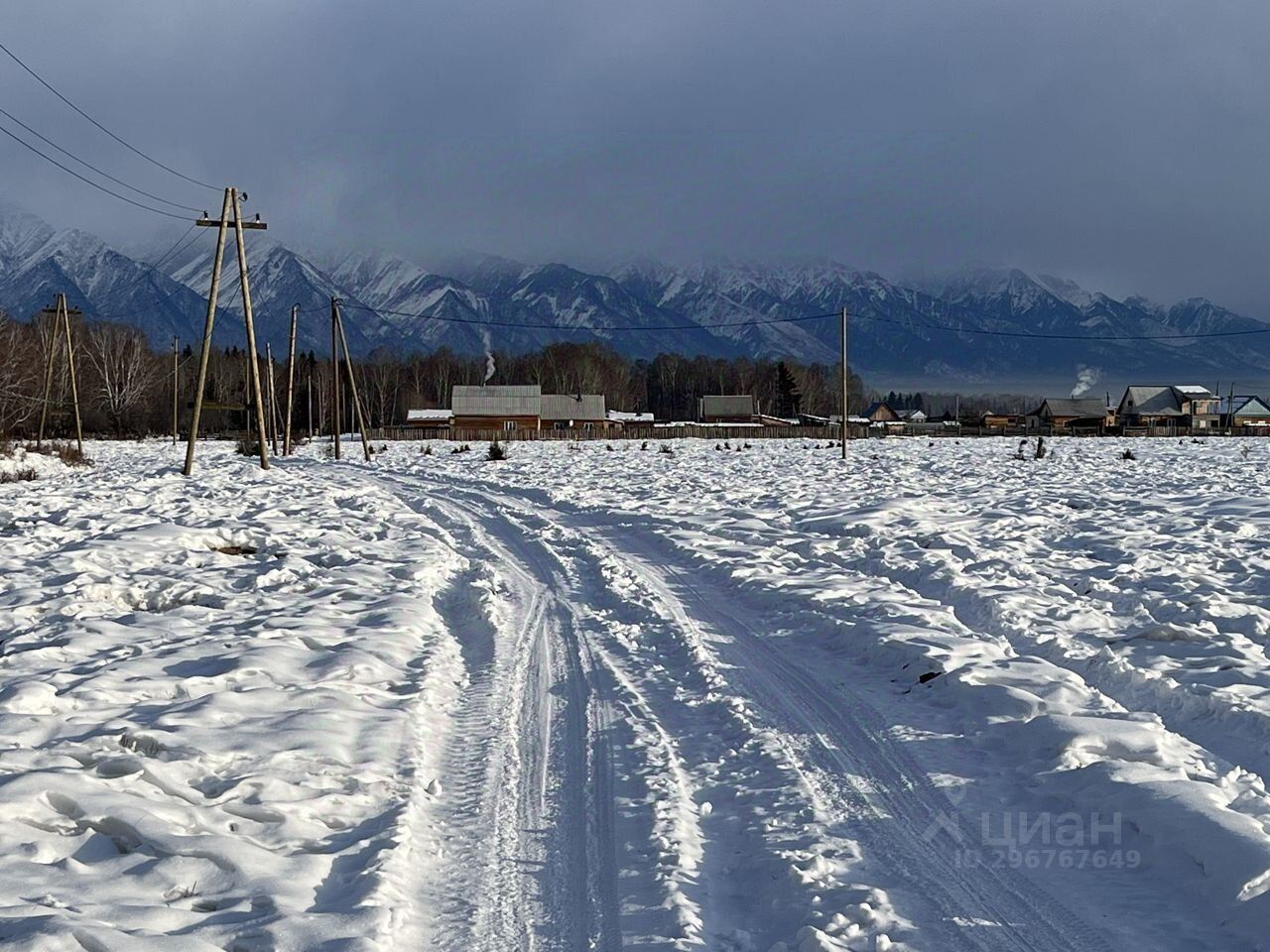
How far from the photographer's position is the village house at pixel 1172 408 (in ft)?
412

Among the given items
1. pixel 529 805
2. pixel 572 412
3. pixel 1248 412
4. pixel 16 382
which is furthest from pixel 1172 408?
pixel 529 805

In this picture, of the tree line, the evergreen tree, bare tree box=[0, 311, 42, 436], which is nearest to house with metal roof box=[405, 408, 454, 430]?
the tree line

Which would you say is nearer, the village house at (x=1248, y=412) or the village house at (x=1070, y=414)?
the village house at (x=1248, y=412)

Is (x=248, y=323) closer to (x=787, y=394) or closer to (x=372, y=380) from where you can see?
(x=372, y=380)

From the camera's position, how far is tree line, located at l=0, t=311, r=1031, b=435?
88.9 meters

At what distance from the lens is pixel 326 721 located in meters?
6.39

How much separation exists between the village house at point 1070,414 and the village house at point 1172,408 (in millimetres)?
3202

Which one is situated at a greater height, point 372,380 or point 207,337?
point 372,380

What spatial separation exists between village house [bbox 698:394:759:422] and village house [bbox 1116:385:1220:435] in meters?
47.3

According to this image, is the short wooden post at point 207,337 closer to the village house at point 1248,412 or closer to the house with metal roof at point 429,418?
the house with metal roof at point 429,418

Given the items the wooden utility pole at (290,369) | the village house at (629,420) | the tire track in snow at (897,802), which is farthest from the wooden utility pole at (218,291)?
the village house at (629,420)

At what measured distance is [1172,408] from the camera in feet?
420

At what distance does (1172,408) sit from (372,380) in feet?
357

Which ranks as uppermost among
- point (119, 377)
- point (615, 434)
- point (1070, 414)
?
point (119, 377)
